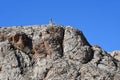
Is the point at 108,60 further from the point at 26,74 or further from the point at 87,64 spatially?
the point at 26,74

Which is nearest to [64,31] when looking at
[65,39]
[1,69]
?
[65,39]

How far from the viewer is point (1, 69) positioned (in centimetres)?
3656

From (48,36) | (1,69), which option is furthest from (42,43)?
(1,69)

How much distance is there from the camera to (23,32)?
3853 centimetres

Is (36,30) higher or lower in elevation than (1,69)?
higher

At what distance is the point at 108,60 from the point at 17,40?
7.34 metres

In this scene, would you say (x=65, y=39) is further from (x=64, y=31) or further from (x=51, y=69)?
(x=51, y=69)

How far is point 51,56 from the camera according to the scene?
3662cm

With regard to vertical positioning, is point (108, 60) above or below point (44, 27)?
below

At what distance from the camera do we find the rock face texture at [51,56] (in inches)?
1403

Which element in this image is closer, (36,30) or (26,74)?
(26,74)

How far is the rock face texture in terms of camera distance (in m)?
35.6

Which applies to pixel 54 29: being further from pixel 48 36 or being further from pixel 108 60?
pixel 108 60

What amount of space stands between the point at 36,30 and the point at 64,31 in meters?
2.26
